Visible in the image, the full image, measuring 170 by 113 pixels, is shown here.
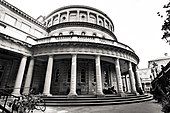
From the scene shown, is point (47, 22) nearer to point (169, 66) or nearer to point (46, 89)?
point (46, 89)

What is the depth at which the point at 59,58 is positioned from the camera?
50.2 feet

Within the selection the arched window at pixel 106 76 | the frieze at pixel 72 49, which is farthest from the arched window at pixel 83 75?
the frieze at pixel 72 49

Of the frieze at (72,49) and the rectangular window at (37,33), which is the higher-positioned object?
the rectangular window at (37,33)

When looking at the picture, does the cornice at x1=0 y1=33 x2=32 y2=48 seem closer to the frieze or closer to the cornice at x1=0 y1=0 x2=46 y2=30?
the frieze

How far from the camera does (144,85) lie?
153 feet

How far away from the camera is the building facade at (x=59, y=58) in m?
13.2

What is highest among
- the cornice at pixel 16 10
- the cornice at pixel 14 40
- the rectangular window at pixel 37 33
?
the cornice at pixel 16 10

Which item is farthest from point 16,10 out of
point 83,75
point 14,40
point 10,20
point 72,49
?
point 83,75

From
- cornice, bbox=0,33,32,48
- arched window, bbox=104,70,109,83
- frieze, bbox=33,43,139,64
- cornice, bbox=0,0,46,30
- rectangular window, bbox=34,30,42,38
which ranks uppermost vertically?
cornice, bbox=0,0,46,30

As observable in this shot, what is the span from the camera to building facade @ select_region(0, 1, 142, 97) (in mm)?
13166

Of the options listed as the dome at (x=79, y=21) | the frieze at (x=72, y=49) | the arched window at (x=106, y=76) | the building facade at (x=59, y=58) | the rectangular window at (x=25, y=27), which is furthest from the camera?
the dome at (x=79, y=21)

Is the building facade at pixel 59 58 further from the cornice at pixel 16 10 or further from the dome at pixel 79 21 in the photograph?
the dome at pixel 79 21

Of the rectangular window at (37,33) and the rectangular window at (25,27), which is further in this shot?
the rectangular window at (37,33)

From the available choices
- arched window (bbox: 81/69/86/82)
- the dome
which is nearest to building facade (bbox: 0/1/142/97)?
arched window (bbox: 81/69/86/82)
